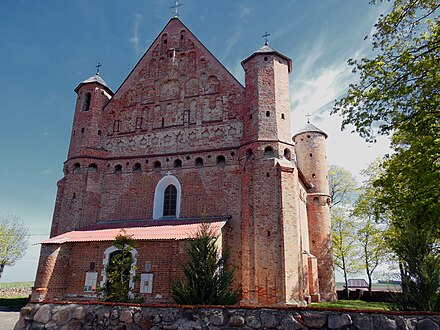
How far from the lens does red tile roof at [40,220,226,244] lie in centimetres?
1534

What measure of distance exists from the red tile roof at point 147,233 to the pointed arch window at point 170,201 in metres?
1.93

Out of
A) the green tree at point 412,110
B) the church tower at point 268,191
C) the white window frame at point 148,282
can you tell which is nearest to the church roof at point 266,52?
the church tower at point 268,191

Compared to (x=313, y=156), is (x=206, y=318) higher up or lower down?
lower down

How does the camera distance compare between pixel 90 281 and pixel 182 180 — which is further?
pixel 182 180

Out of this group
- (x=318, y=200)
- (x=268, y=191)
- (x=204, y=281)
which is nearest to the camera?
(x=204, y=281)

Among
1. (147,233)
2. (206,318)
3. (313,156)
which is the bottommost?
(206,318)

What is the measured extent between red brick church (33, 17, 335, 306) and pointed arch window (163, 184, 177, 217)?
0.06 meters

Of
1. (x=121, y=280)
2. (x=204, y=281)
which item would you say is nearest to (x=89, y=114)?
(x=121, y=280)

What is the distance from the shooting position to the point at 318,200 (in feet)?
84.7

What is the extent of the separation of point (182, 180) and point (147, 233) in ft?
13.2

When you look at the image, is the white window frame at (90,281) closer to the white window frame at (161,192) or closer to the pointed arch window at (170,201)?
the white window frame at (161,192)

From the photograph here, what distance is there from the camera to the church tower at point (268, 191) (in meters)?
15.4

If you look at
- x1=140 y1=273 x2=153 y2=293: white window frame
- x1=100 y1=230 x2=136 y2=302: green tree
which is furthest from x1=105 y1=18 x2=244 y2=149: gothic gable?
x1=100 y1=230 x2=136 y2=302: green tree

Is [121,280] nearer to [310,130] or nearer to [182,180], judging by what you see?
[182,180]
